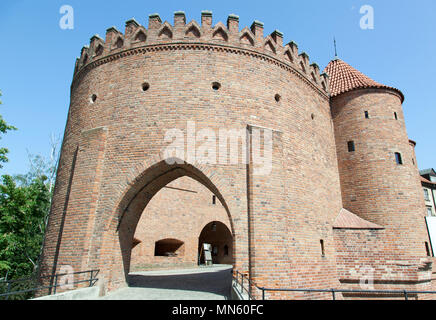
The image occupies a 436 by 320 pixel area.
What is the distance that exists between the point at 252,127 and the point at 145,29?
5.25 metres

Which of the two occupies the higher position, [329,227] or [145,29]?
[145,29]

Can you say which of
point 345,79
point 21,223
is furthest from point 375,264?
point 21,223

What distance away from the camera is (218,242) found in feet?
79.1

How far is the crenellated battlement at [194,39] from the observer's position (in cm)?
940

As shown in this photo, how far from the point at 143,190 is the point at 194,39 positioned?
5.28 meters

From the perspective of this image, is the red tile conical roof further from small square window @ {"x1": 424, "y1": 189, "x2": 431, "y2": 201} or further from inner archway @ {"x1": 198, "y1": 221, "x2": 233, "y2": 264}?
small square window @ {"x1": 424, "y1": 189, "x2": 431, "y2": 201}

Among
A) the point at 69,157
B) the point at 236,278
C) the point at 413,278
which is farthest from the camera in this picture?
the point at 69,157

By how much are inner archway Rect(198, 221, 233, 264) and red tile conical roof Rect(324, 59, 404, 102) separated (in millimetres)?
14381

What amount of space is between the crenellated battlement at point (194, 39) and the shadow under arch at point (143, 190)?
409cm

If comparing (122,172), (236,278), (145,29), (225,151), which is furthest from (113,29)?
(236,278)

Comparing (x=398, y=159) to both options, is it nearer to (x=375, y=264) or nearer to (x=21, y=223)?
(x=375, y=264)

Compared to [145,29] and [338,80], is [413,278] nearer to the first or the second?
[338,80]

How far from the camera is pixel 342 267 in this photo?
30.4 feet
